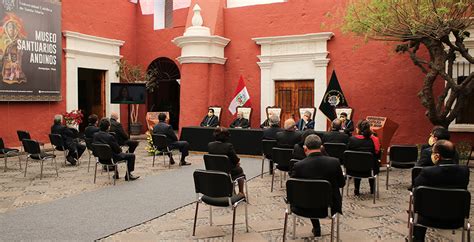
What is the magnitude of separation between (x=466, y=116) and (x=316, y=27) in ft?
14.5

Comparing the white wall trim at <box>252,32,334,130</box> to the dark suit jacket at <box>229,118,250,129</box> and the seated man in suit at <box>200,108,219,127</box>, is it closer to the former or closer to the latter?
the dark suit jacket at <box>229,118,250,129</box>

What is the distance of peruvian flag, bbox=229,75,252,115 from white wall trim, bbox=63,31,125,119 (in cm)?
447

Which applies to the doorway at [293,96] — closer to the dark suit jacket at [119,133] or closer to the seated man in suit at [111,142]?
the dark suit jacket at [119,133]

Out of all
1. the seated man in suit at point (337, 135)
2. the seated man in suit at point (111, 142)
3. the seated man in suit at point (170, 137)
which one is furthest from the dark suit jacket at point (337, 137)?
the seated man in suit at point (111, 142)

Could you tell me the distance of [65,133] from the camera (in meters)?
8.78

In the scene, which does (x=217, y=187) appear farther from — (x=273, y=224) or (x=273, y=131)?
(x=273, y=131)

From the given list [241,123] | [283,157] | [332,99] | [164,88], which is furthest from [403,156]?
[164,88]

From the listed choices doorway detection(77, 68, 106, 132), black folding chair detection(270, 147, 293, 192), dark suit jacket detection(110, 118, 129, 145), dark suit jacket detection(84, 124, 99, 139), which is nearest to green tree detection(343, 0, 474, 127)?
black folding chair detection(270, 147, 293, 192)

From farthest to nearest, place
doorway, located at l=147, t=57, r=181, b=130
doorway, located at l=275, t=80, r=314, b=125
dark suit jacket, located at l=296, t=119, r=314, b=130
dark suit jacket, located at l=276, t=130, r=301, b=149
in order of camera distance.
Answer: doorway, located at l=147, t=57, r=181, b=130 < doorway, located at l=275, t=80, r=314, b=125 < dark suit jacket, located at l=296, t=119, r=314, b=130 < dark suit jacket, located at l=276, t=130, r=301, b=149

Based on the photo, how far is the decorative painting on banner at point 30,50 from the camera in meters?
10.4

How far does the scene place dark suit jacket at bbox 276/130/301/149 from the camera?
6730 mm

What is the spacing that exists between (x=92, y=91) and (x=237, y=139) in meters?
6.92

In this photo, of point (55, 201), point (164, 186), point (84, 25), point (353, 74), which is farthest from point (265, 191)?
point (84, 25)

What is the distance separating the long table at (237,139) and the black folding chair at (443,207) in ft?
20.9
